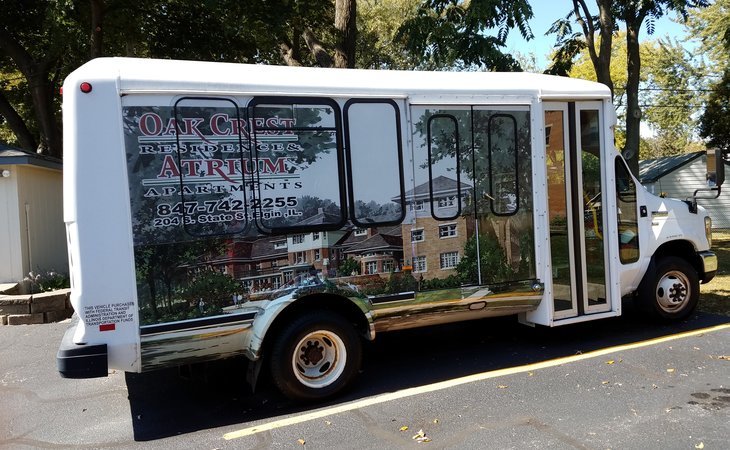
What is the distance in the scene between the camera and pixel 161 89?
4168mm

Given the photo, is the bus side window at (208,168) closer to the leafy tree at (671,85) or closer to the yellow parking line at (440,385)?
the yellow parking line at (440,385)

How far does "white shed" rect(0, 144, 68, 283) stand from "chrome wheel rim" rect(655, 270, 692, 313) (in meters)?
9.52

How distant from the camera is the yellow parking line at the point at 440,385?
14.3 feet

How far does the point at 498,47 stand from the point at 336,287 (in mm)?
7376

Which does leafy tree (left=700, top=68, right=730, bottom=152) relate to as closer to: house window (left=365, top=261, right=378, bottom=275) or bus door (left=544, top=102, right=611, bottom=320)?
bus door (left=544, top=102, right=611, bottom=320)

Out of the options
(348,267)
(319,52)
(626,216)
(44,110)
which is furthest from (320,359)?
(44,110)

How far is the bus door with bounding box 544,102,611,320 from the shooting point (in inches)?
227

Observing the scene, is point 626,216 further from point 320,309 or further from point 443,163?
point 320,309

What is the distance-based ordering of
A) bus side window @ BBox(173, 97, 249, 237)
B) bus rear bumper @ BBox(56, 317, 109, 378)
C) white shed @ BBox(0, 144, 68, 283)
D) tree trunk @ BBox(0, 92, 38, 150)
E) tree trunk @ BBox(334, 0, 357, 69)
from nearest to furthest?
bus rear bumper @ BBox(56, 317, 109, 378), bus side window @ BBox(173, 97, 249, 237), white shed @ BBox(0, 144, 68, 283), tree trunk @ BBox(334, 0, 357, 69), tree trunk @ BBox(0, 92, 38, 150)

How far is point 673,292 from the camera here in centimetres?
659

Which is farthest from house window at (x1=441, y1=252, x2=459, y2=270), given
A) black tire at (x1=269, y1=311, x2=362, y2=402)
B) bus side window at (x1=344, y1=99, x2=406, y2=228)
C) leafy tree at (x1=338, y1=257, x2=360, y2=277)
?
black tire at (x1=269, y1=311, x2=362, y2=402)

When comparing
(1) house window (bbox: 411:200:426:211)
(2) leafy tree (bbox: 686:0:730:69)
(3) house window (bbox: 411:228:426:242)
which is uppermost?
(2) leafy tree (bbox: 686:0:730:69)

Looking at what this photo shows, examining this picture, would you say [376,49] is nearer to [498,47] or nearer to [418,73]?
[498,47]

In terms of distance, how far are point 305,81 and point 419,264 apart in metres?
1.85
